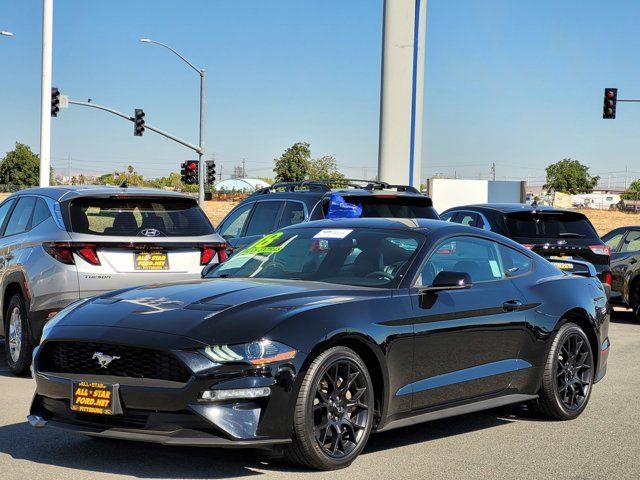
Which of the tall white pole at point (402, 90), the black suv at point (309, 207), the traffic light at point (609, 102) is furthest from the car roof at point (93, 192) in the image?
the traffic light at point (609, 102)

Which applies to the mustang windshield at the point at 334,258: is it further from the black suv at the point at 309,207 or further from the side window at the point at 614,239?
the side window at the point at 614,239

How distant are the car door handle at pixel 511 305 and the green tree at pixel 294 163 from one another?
94190mm

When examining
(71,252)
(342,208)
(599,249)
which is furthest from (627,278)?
(71,252)

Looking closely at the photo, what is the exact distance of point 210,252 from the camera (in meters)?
9.79

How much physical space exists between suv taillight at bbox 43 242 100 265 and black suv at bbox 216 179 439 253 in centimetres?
318

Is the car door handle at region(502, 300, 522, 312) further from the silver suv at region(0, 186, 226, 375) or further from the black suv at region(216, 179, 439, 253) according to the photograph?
the black suv at region(216, 179, 439, 253)

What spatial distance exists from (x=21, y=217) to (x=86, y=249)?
140cm

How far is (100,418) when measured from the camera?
5633 millimetres

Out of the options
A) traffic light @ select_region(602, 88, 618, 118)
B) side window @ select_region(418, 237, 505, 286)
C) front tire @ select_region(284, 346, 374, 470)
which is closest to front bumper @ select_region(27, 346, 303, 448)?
front tire @ select_region(284, 346, 374, 470)

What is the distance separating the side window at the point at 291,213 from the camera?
41.9ft

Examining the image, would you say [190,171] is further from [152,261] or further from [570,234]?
[152,261]

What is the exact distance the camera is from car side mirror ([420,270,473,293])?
6496 mm

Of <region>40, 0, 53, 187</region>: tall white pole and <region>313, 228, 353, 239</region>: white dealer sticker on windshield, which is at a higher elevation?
<region>40, 0, 53, 187</region>: tall white pole

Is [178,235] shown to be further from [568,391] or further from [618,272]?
[618,272]
